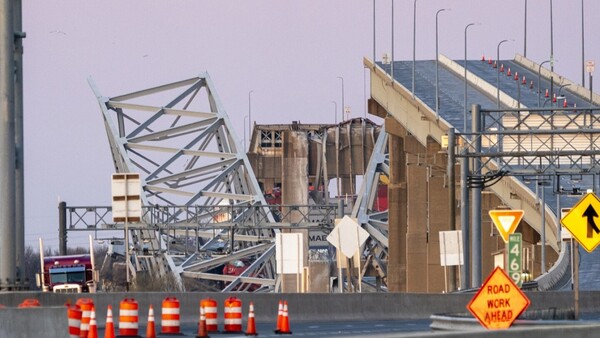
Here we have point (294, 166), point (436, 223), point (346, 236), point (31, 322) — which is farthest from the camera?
point (294, 166)

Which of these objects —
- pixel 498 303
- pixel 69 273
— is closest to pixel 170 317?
pixel 498 303

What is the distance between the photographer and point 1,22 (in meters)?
26.0

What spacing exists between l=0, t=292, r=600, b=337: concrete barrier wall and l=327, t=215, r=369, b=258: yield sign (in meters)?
3.07

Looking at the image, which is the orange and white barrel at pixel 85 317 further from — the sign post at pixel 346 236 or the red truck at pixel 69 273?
the red truck at pixel 69 273

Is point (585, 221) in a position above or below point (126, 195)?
below

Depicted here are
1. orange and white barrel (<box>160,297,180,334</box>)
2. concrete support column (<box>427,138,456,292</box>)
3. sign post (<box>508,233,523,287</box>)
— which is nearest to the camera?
orange and white barrel (<box>160,297,180,334</box>)

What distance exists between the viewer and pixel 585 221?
30.0 meters

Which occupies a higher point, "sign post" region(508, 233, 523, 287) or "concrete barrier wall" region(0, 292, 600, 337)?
"sign post" region(508, 233, 523, 287)

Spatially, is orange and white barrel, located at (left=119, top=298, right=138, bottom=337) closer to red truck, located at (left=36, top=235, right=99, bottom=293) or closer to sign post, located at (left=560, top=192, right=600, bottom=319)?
sign post, located at (left=560, top=192, right=600, bottom=319)

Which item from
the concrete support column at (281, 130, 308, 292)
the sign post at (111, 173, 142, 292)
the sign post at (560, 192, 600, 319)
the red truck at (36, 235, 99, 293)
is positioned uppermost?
the concrete support column at (281, 130, 308, 292)

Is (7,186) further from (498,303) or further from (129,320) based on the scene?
(498,303)

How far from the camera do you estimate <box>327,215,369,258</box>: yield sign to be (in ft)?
148

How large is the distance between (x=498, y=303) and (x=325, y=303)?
589 inches

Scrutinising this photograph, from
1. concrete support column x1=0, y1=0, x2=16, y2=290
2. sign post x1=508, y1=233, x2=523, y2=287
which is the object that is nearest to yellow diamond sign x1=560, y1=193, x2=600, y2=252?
concrete support column x1=0, y1=0, x2=16, y2=290
